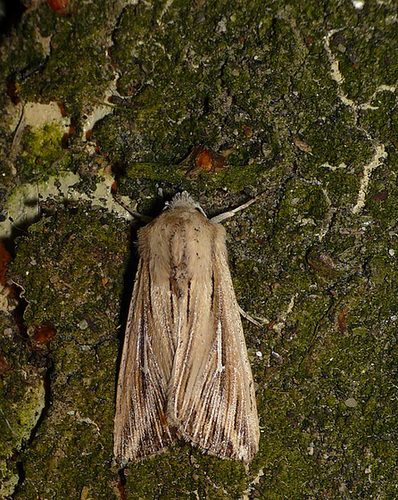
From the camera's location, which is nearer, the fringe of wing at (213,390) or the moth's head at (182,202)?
the fringe of wing at (213,390)

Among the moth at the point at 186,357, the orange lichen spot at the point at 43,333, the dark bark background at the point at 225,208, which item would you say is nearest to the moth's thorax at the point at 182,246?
the moth at the point at 186,357

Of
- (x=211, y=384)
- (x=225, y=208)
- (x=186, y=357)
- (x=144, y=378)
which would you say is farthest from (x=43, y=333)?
→ (x=225, y=208)

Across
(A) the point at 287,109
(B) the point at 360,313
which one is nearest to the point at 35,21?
(A) the point at 287,109

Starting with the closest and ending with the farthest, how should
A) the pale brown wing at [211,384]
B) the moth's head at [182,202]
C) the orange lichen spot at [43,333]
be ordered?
the pale brown wing at [211,384]
the moth's head at [182,202]
the orange lichen spot at [43,333]

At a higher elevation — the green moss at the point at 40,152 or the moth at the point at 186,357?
the green moss at the point at 40,152

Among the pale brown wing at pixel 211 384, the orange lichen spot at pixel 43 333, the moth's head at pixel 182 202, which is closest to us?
the pale brown wing at pixel 211 384

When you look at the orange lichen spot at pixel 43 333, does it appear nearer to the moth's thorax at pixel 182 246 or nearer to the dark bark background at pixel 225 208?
the dark bark background at pixel 225 208
